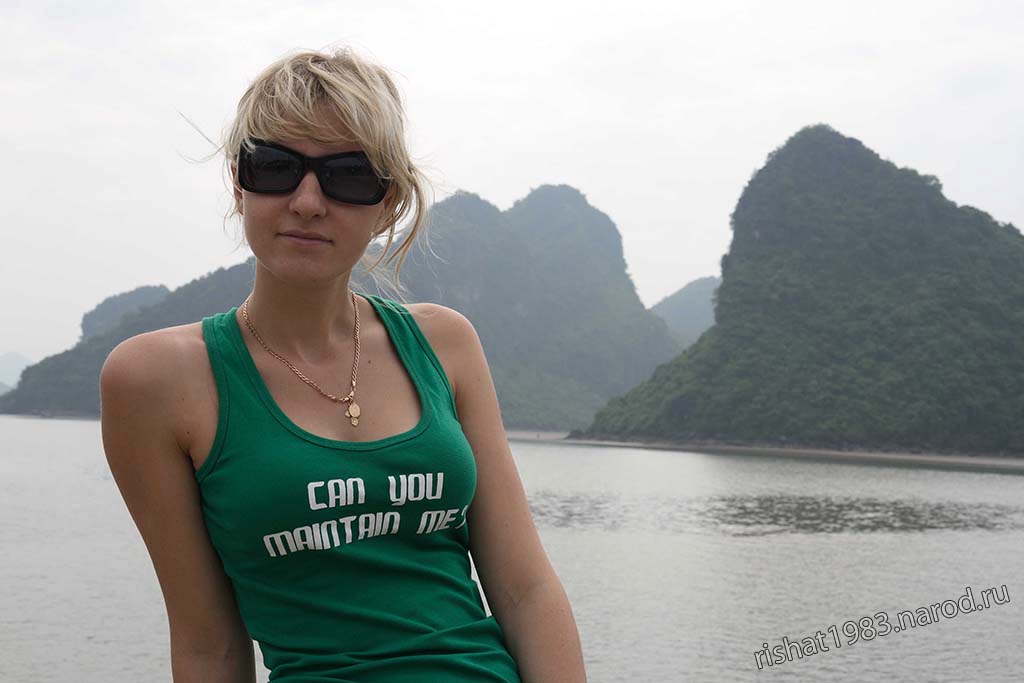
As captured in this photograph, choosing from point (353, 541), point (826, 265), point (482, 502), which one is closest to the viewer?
point (353, 541)

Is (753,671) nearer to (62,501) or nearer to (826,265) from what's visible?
(62,501)

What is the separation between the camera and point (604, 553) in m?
19.5

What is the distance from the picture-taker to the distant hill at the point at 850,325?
183 ft

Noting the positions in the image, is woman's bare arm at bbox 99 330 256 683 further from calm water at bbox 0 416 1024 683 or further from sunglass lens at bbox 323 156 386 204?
calm water at bbox 0 416 1024 683

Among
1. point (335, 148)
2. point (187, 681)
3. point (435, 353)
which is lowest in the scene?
point (187, 681)

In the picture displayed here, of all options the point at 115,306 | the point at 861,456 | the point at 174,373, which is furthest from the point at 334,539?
the point at 115,306

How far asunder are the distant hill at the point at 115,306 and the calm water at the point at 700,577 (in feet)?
420

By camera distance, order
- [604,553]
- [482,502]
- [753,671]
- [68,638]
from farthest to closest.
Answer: [604,553]
[68,638]
[753,671]
[482,502]

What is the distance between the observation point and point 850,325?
212ft

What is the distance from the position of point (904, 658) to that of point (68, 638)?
10.0m

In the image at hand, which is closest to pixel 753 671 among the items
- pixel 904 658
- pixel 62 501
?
pixel 904 658

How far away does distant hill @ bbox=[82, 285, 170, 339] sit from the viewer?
6137 inches

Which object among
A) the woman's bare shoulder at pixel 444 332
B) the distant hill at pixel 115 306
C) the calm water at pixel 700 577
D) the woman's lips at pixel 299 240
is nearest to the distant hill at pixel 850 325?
the calm water at pixel 700 577

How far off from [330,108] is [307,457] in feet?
1.16
